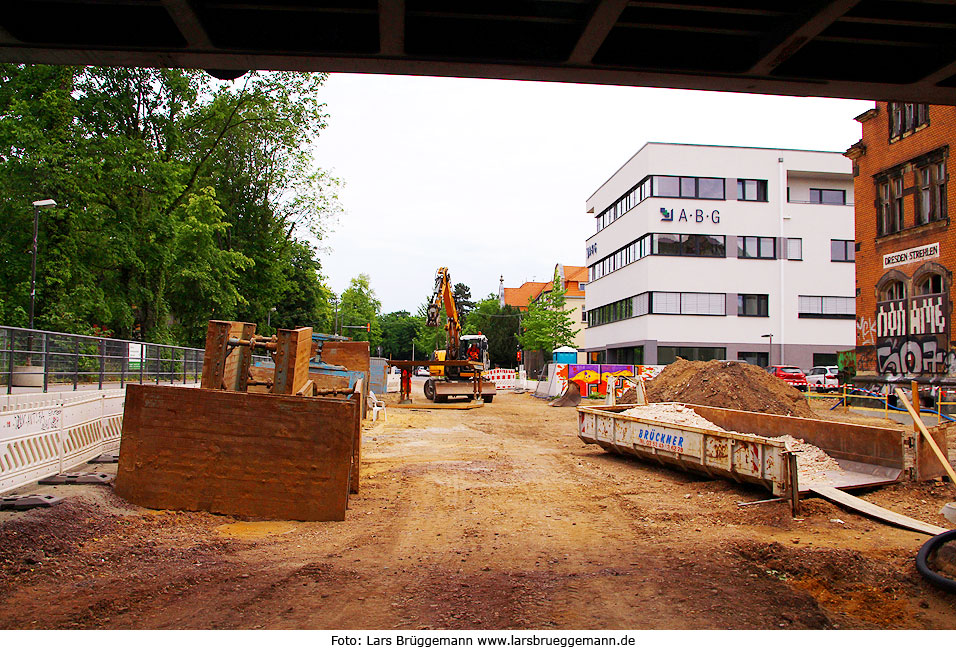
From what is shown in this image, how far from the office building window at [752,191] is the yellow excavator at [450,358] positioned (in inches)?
961

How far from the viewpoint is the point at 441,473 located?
1120 centimetres

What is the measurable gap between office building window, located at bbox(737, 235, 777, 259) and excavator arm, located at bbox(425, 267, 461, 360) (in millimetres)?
24076

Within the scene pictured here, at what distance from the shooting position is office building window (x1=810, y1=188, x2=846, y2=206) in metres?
46.8

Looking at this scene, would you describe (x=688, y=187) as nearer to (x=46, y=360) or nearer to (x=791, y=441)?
(x=791, y=441)

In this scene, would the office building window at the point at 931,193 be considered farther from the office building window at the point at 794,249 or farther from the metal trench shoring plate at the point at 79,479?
the metal trench shoring plate at the point at 79,479

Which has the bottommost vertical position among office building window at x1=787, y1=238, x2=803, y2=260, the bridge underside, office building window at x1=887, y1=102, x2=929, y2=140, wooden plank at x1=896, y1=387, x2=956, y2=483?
wooden plank at x1=896, y1=387, x2=956, y2=483

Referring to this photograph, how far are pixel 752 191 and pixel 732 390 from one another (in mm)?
33843

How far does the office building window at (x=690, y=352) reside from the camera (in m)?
44.4

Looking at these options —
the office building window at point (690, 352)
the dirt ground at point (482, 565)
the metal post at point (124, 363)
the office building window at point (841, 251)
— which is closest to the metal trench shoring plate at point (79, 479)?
the dirt ground at point (482, 565)

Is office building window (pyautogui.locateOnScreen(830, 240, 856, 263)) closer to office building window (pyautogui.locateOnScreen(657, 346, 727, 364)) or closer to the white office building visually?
the white office building

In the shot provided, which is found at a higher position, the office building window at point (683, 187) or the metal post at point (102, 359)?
the office building window at point (683, 187)

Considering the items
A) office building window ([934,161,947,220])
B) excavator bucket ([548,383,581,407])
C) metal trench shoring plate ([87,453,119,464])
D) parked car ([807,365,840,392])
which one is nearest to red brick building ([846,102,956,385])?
office building window ([934,161,947,220])

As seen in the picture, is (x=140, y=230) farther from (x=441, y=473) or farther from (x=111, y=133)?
(x=441, y=473)

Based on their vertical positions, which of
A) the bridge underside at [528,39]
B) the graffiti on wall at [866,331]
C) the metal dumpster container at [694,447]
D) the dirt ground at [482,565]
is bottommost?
the dirt ground at [482,565]
